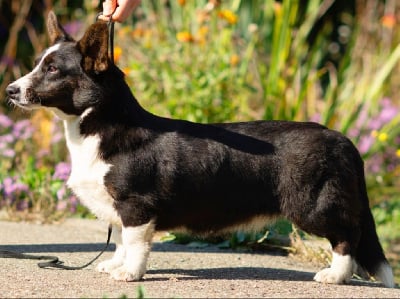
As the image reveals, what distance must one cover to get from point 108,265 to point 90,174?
626 millimetres

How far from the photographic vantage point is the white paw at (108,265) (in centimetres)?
459

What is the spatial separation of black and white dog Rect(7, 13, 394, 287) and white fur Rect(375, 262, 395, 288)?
0.06ft

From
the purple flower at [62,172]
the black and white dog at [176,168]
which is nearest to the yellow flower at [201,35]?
the purple flower at [62,172]

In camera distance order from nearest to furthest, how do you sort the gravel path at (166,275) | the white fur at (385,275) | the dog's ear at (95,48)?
the gravel path at (166,275) < the dog's ear at (95,48) < the white fur at (385,275)

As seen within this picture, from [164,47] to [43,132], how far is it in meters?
1.56

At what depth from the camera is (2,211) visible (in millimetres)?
6664

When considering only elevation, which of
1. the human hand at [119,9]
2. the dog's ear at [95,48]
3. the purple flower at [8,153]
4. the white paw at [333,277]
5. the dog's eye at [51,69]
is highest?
the human hand at [119,9]

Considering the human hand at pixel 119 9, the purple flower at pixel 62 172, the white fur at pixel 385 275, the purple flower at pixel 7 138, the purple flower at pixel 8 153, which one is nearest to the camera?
the white fur at pixel 385 275

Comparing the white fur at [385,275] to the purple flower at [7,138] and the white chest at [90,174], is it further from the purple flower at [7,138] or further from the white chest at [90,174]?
the purple flower at [7,138]

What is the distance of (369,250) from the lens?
4.64 meters

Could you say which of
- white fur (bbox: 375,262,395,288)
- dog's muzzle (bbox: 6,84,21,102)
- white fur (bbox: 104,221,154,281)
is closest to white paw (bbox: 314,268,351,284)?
white fur (bbox: 375,262,395,288)

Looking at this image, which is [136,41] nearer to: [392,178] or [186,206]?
[392,178]

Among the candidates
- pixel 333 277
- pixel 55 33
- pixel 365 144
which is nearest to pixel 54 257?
pixel 55 33

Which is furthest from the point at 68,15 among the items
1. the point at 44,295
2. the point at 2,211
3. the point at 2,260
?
the point at 44,295
